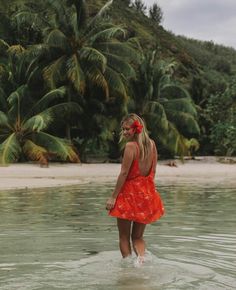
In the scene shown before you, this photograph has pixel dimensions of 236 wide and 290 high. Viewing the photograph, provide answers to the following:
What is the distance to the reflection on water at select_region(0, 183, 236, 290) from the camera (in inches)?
231

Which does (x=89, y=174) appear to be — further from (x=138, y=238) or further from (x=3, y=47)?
(x=138, y=238)

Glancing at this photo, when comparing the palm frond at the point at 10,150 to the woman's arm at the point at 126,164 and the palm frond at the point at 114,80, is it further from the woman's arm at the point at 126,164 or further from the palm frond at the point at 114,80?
the woman's arm at the point at 126,164

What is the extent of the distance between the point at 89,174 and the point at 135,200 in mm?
20971

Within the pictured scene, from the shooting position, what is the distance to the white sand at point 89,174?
2205cm

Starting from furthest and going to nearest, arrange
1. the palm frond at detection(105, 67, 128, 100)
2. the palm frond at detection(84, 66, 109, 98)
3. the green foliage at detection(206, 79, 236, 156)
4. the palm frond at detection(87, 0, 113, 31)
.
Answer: the green foliage at detection(206, 79, 236, 156)
the palm frond at detection(87, 0, 113, 31)
the palm frond at detection(105, 67, 128, 100)
the palm frond at detection(84, 66, 109, 98)

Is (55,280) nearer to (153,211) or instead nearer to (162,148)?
(153,211)

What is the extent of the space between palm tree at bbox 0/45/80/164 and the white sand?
2.31 feet

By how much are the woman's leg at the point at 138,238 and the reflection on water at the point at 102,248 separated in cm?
16

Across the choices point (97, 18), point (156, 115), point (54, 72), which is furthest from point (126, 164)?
point (156, 115)

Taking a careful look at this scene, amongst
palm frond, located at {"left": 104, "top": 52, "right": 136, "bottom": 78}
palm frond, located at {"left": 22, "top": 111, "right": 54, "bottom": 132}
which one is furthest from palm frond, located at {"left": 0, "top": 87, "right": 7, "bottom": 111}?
palm frond, located at {"left": 104, "top": 52, "right": 136, "bottom": 78}

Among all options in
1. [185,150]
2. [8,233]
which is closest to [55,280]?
[8,233]

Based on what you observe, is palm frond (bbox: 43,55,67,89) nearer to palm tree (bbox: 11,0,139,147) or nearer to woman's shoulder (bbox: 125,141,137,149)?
palm tree (bbox: 11,0,139,147)

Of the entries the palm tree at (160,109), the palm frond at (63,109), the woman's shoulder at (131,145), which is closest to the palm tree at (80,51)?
the palm frond at (63,109)

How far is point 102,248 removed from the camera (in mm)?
7848
